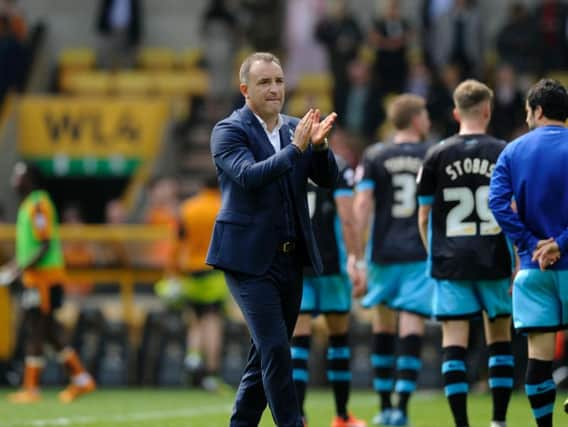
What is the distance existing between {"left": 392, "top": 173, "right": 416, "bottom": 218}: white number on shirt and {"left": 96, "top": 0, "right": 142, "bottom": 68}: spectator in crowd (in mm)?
14285

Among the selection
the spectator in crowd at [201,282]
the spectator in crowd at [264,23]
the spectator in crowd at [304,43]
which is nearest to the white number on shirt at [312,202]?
the spectator in crowd at [201,282]

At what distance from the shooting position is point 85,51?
2597 centimetres

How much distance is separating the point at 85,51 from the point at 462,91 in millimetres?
16552

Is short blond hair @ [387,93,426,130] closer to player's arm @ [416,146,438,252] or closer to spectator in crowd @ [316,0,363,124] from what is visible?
player's arm @ [416,146,438,252]

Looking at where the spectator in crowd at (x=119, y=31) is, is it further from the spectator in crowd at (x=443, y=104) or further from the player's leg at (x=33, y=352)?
the player's leg at (x=33, y=352)

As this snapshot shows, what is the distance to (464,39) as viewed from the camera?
21500mm

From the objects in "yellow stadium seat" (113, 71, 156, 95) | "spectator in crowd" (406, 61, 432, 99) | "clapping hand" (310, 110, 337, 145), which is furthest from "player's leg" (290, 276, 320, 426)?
"yellow stadium seat" (113, 71, 156, 95)

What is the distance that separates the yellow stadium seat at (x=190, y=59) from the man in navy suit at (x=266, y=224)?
16867 millimetres

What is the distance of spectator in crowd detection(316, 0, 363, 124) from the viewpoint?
71.7 ft

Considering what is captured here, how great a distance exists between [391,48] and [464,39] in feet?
3.59

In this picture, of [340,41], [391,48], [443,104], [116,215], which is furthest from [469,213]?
[340,41]

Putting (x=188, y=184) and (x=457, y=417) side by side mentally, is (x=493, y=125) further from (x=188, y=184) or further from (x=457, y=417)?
(x=457, y=417)

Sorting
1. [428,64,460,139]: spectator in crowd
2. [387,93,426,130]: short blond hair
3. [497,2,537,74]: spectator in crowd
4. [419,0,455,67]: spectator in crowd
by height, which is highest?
[419,0,455,67]: spectator in crowd

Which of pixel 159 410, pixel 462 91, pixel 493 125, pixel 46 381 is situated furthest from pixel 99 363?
pixel 462 91
